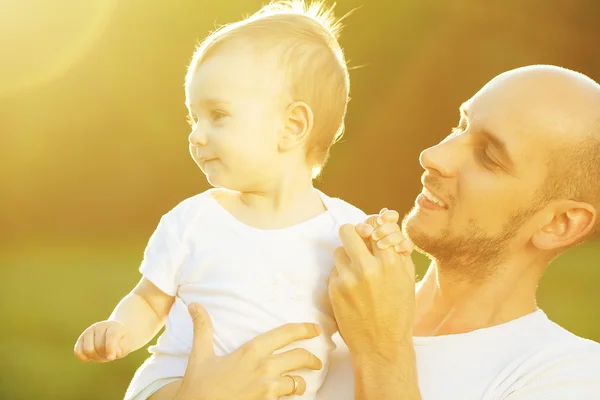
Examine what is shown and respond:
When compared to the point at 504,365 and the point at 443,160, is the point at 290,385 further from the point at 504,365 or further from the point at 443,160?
the point at 443,160

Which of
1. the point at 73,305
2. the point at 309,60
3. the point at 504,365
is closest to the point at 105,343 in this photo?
the point at 309,60

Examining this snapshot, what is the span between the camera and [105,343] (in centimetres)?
201

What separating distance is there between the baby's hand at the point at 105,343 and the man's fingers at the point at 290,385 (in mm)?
417

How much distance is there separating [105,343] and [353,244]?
2.28ft

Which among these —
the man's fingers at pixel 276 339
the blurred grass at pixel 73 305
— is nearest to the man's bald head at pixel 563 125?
the man's fingers at pixel 276 339

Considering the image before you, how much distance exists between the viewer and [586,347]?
2166mm

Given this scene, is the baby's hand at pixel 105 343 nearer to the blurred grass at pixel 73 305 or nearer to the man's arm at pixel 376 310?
the man's arm at pixel 376 310

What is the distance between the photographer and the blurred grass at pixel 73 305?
31.5 feet

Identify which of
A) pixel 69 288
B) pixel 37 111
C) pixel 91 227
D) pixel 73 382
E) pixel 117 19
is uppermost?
pixel 117 19

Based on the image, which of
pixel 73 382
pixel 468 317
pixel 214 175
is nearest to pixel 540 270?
pixel 468 317

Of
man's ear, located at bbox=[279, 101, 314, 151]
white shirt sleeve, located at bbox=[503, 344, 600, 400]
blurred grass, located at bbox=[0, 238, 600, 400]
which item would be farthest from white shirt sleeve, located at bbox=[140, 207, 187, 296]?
blurred grass, located at bbox=[0, 238, 600, 400]

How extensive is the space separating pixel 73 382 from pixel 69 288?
3.28 meters

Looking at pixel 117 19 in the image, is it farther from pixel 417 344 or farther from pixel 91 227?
pixel 417 344

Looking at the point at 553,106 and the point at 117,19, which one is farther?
the point at 117,19
